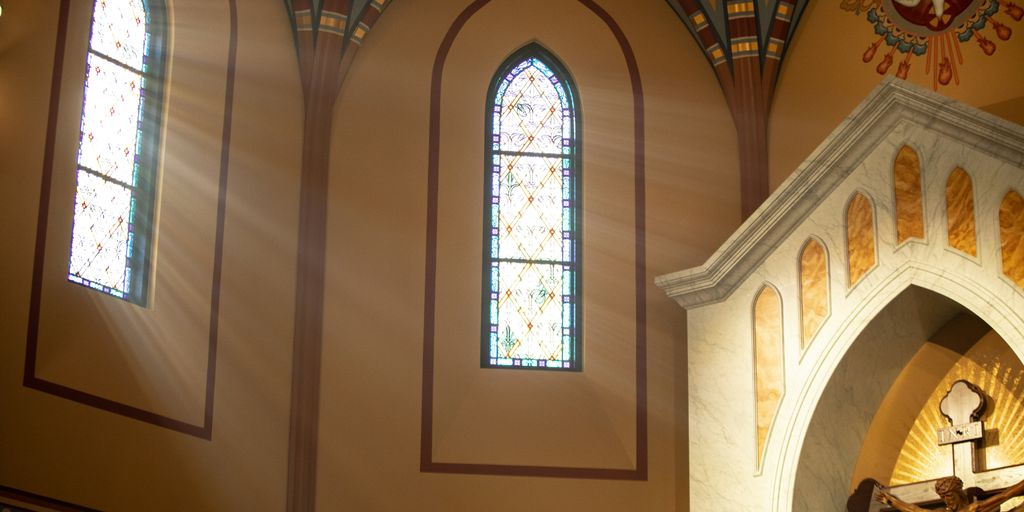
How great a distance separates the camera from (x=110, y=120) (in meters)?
11.6

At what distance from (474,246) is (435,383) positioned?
4.05 feet

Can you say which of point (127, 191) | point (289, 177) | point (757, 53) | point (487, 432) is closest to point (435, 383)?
point (487, 432)

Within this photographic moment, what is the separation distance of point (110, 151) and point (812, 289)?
17.2 ft

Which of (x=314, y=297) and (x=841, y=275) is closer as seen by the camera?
(x=841, y=275)

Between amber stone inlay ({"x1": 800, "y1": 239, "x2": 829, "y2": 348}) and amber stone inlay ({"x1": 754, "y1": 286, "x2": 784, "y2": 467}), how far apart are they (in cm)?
21

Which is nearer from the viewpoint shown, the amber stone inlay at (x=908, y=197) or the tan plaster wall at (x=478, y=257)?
the amber stone inlay at (x=908, y=197)

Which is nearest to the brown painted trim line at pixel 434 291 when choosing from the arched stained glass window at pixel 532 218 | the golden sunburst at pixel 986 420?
the arched stained glass window at pixel 532 218

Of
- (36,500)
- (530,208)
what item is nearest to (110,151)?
(36,500)

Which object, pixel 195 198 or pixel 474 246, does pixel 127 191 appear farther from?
pixel 474 246

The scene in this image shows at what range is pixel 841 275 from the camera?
36.1ft

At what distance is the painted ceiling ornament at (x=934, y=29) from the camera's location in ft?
41.0

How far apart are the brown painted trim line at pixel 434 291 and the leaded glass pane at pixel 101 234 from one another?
8.51 ft

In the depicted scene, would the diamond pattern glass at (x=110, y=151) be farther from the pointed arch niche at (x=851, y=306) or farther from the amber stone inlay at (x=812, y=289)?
the amber stone inlay at (x=812, y=289)

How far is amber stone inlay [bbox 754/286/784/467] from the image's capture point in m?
11.3
